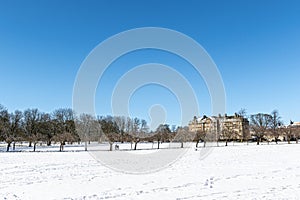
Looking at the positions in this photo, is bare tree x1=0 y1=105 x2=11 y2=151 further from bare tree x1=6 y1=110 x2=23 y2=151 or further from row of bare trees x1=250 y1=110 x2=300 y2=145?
row of bare trees x1=250 y1=110 x2=300 y2=145

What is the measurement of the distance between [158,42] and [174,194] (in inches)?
609

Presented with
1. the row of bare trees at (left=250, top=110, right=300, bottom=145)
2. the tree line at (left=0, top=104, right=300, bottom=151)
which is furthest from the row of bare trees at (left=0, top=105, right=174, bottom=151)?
the row of bare trees at (left=250, top=110, right=300, bottom=145)

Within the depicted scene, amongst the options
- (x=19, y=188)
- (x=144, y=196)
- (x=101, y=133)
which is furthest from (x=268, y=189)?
(x=101, y=133)

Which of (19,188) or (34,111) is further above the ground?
(34,111)

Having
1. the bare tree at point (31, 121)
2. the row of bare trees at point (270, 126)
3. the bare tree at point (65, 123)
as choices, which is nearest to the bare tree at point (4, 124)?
the bare tree at point (31, 121)

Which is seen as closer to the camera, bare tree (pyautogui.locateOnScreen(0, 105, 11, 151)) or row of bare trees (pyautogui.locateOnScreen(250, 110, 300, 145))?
bare tree (pyautogui.locateOnScreen(0, 105, 11, 151))

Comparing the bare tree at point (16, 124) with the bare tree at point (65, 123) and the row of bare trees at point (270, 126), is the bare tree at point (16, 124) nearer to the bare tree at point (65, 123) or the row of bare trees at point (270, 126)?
the bare tree at point (65, 123)

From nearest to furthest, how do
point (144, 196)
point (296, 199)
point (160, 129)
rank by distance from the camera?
point (296, 199) → point (144, 196) → point (160, 129)

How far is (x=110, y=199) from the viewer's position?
388 inches

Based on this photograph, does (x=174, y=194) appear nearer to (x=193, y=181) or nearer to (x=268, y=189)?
(x=193, y=181)

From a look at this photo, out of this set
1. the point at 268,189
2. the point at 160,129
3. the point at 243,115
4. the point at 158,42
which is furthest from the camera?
the point at 243,115

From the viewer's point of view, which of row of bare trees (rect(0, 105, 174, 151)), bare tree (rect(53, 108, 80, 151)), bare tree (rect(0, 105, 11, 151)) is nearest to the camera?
bare tree (rect(0, 105, 11, 151))

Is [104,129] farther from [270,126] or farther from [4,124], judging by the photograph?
[270,126]

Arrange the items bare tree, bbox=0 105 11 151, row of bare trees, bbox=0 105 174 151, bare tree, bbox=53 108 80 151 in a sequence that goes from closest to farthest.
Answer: bare tree, bbox=0 105 11 151 < row of bare trees, bbox=0 105 174 151 < bare tree, bbox=53 108 80 151
